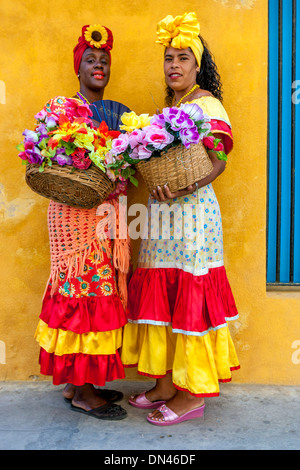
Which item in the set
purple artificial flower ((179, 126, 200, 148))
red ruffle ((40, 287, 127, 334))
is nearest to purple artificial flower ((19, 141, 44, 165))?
purple artificial flower ((179, 126, 200, 148))

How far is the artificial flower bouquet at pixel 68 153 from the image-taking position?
7.48ft

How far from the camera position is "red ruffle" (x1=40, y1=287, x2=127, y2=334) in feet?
8.54

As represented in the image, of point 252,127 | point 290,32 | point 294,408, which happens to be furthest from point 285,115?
point 294,408

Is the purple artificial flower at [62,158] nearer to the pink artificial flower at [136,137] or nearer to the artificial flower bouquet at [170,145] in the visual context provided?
the artificial flower bouquet at [170,145]

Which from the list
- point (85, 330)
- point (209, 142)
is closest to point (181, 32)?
point (209, 142)

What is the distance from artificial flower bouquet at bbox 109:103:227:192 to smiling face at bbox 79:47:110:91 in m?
0.63

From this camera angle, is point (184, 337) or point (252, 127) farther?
point (252, 127)

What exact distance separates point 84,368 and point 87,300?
1.37 feet

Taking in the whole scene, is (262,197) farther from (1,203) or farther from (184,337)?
(1,203)

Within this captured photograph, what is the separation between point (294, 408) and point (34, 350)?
2016 millimetres

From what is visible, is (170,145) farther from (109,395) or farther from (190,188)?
(109,395)

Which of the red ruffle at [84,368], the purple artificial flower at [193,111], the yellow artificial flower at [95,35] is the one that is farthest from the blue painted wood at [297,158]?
the red ruffle at [84,368]

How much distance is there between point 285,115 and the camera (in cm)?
343

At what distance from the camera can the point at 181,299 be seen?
260 cm
